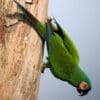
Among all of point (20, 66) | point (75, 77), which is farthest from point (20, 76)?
point (75, 77)

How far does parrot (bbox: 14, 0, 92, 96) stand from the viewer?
2.16 ft

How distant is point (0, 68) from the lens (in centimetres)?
66

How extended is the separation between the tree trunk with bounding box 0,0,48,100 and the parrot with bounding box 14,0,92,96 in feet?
0.06

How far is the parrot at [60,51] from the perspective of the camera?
2.16 feet

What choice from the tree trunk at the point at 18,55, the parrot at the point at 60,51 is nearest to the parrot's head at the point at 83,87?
the parrot at the point at 60,51

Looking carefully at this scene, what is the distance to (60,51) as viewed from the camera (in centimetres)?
69

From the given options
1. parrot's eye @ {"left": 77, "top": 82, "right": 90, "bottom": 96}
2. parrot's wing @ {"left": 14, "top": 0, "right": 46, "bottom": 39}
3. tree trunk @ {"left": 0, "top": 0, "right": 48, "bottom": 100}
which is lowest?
parrot's eye @ {"left": 77, "top": 82, "right": 90, "bottom": 96}

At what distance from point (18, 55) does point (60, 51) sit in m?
0.10

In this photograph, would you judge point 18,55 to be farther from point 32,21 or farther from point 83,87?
point 83,87

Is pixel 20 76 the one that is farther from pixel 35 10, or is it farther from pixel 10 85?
pixel 35 10

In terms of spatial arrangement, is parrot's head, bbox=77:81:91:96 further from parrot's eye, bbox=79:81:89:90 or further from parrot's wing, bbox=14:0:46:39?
parrot's wing, bbox=14:0:46:39

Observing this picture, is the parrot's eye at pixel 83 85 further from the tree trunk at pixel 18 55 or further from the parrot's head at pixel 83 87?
the tree trunk at pixel 18 55

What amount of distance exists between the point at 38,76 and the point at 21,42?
0.09 metres

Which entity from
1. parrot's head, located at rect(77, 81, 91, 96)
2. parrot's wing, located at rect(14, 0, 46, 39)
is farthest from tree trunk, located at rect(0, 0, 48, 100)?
parrot's head, located at rect(77, 81, 91, 96)
